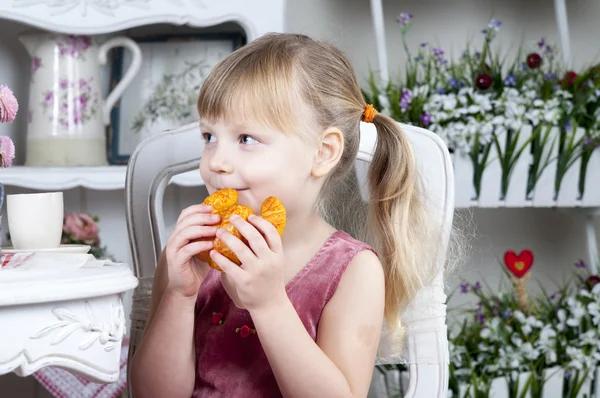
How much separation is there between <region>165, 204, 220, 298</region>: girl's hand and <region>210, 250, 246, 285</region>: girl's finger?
3cm

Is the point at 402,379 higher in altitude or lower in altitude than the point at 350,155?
lower

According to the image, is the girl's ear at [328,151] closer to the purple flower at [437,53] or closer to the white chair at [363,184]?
the white chair at [363,184]

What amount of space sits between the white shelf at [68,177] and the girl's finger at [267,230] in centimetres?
96

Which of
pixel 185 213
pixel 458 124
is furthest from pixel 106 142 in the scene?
pixel 185 213

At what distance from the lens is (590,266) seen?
2121 mm

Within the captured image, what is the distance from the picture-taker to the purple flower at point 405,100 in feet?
6.21

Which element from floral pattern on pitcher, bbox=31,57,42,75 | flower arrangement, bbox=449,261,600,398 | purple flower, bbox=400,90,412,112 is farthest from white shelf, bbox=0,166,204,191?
flower arrangement, bbox=449,261,600,398

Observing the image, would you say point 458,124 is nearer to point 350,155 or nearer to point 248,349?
point 350,155

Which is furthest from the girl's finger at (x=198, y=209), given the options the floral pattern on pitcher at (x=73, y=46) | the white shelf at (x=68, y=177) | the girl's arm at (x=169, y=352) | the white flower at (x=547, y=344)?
the white flower at (x=547, y=344)

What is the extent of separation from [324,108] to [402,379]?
942mm

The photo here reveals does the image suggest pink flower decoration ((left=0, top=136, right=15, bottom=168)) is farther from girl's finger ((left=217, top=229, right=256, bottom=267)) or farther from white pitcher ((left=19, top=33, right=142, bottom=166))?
white pitcher ((left=19, top=33, right=142, bottom=166))

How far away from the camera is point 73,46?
6.41 feet

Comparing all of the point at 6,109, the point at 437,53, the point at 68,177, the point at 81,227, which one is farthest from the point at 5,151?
the point at 437,53

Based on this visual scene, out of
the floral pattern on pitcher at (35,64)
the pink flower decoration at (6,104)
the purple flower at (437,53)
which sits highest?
the floral pattern on pitcher at (35,64)
